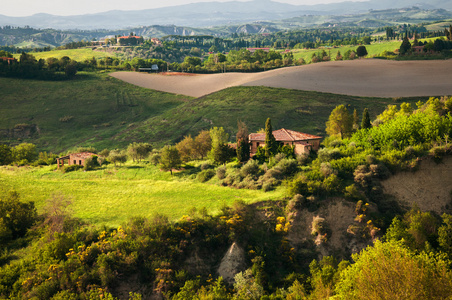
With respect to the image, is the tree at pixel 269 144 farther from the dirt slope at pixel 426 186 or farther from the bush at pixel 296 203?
the dirt slope at pixel 426 186

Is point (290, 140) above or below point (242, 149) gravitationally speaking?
above

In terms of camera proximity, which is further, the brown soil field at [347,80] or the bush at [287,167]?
the brown soil field at [347,80]

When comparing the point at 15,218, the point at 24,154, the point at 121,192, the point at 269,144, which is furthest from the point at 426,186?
the point at 24,154

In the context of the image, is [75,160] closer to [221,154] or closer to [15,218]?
[15,218]

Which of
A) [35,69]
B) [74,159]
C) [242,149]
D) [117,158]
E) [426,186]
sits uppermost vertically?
[35,69]

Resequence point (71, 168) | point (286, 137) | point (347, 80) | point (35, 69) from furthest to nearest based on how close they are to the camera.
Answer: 1. point (35, 69)
2. point (347, 80)
3. point (71, 168)
4. point (286, 137)

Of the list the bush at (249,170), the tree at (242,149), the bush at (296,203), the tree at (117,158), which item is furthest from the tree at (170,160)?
the bush at (296,203)
